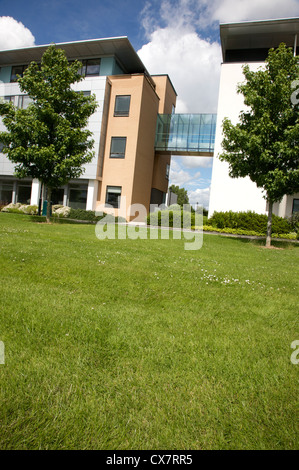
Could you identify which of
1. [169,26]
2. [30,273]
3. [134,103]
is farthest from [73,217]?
[30,273]

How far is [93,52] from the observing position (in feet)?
86.1

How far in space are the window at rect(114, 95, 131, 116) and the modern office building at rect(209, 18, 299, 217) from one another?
8115mm

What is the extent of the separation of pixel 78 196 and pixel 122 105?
365 inches

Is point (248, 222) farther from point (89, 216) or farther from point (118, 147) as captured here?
point (118, 147)

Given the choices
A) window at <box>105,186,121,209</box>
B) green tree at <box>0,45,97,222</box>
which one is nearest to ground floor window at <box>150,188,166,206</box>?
window at <box>105,186,121,209</box>

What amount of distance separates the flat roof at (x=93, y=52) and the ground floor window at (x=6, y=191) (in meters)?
12.8

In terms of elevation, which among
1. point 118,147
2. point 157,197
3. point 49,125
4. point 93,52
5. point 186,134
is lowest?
point 157,197

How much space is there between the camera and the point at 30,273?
5156mm

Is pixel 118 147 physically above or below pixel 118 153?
above

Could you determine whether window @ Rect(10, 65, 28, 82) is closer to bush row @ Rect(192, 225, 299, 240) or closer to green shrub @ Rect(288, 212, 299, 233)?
bush row @ Rect(192, 225, 299, 240)

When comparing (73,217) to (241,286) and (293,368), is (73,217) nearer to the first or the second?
(241,286)

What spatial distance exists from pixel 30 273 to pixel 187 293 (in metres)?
2.83

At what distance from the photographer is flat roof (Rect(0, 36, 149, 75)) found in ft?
80.4

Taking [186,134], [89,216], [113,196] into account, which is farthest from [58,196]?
[186,134]
